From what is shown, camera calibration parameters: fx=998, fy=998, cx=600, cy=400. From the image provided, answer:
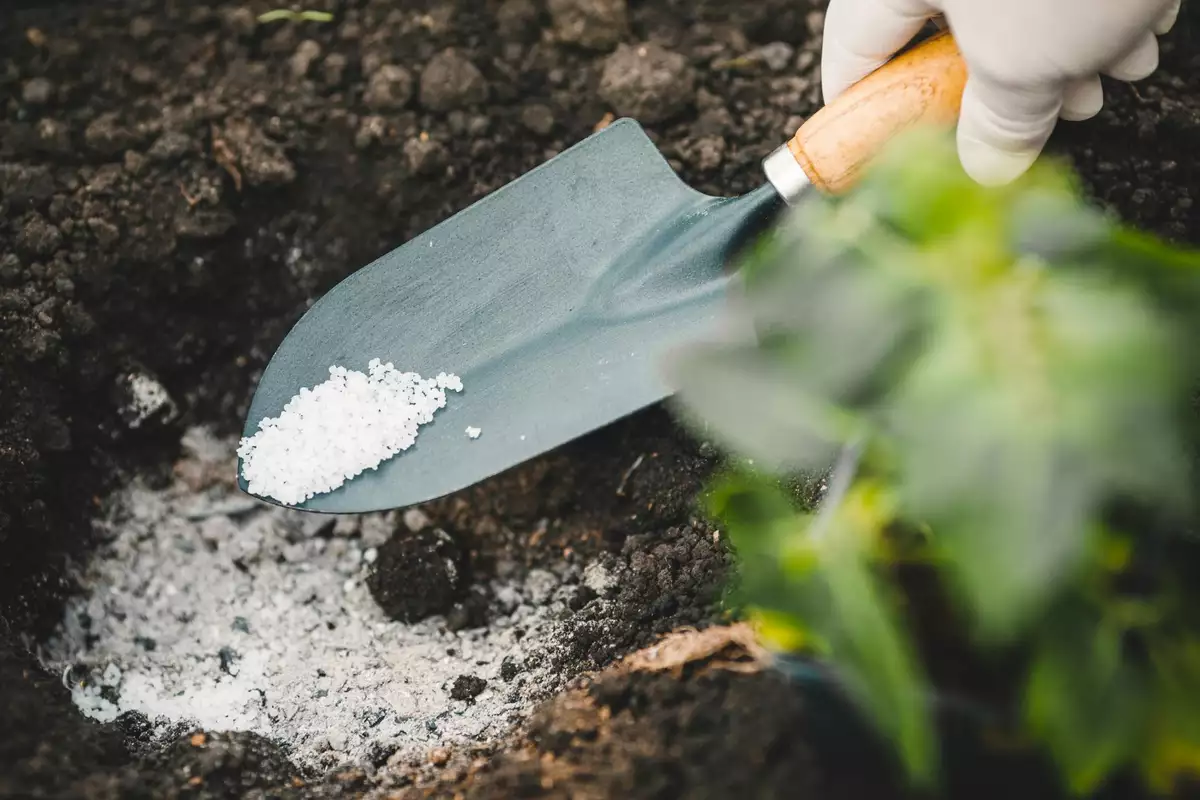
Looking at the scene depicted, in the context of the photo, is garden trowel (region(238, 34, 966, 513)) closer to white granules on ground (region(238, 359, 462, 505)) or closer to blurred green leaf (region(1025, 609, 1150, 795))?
white granules on ground (region(238, 359, 462, 505))

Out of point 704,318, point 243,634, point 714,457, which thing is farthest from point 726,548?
point 243,634

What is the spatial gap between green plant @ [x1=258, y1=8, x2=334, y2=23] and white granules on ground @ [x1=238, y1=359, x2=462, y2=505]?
0.59 metres

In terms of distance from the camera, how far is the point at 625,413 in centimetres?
114

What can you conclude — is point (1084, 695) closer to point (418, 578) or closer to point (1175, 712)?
point (1175, 712)

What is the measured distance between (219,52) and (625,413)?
861mm

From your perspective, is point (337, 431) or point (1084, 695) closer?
point (1084, 695)

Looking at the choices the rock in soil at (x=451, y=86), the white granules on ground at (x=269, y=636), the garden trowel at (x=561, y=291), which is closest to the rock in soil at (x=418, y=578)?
the white granules on ground at (x=269, y=636)

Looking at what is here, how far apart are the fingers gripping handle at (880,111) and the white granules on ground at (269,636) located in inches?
24.5

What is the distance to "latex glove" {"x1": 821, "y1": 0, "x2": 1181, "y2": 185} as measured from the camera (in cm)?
96

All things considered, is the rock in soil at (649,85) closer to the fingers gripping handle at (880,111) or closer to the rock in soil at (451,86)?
the rock in soil at (451,86)

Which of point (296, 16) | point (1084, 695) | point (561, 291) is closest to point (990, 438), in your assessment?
point (1084, 695)

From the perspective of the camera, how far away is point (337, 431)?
3.91 feet

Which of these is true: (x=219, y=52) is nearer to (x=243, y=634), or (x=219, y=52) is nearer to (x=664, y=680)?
(x=243, y=634)

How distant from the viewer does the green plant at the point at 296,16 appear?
4.83ft
